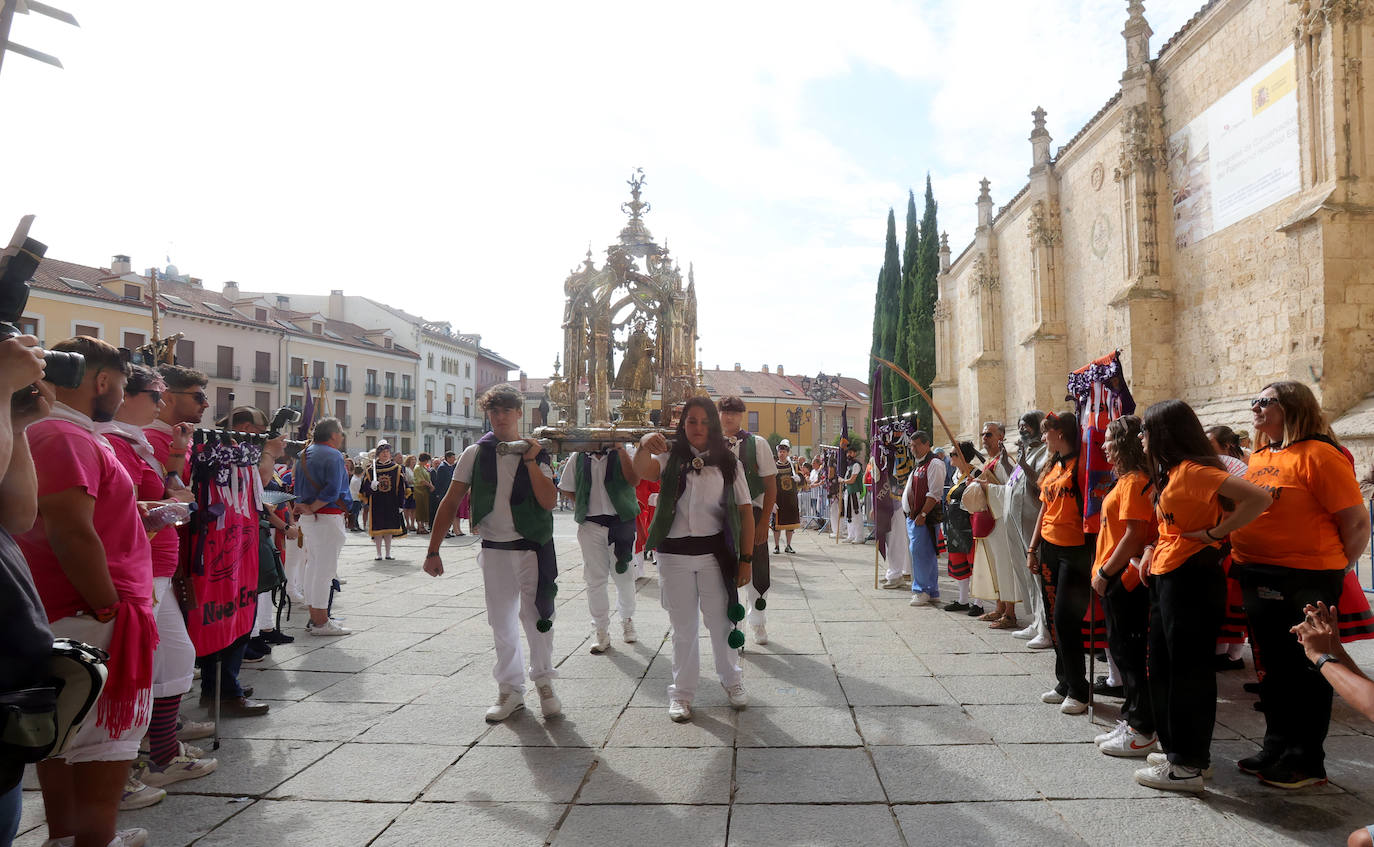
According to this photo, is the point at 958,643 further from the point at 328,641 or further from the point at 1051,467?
the point at 328,641

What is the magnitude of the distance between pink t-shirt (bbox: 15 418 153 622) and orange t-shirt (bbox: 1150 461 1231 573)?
157 inches

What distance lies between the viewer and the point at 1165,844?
8.70ft

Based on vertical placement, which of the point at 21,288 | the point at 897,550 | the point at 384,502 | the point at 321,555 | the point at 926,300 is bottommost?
the point at 897,550

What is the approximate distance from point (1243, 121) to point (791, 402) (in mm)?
53456

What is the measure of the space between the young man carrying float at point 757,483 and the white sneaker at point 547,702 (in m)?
1.74

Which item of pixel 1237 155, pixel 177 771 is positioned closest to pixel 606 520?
pixel 177 771

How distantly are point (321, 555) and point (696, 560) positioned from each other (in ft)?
12.8

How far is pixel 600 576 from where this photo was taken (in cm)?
600

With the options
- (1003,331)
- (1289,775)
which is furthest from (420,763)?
(1003,331)

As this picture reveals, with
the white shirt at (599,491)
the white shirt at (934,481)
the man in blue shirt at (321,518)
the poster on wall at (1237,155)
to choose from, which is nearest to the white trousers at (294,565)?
the man in blue shirt at (321,518)

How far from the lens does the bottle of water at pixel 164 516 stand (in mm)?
2963

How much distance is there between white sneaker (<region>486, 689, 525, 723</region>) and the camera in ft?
13.4

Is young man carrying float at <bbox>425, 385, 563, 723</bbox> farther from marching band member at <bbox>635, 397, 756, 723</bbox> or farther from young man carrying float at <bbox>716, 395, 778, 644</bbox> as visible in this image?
young man carrying float at <bbox>716, 395, 778, 644</bbox>

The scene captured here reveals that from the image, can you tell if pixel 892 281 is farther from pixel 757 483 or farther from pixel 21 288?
pixel 21 288
